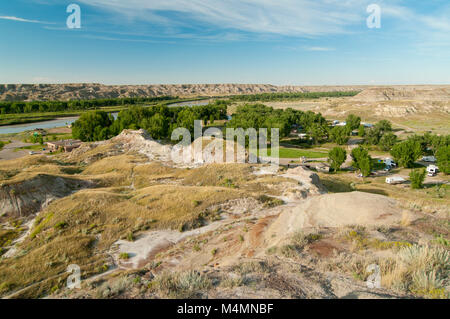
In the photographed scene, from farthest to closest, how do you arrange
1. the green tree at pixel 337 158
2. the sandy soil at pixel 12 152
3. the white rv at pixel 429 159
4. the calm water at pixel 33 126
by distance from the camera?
the calm water at pixel 33 126
the sandy soil at pixel 12 152
the white rv at pixel 429 159
the green tree at pixel 337 158

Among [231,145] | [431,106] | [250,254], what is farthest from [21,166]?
[431,106]

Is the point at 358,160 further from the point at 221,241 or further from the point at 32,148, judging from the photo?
the point at 32,148

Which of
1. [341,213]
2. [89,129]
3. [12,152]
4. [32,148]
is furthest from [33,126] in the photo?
[341,213]

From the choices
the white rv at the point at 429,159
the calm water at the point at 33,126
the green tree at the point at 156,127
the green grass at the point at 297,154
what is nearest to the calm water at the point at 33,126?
the calm water at the point at 33,126

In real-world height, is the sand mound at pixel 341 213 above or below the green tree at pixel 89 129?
below

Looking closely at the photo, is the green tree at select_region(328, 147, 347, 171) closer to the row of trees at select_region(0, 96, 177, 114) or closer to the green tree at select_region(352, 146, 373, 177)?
the green tree at select_region(352, 146, 373, 177)

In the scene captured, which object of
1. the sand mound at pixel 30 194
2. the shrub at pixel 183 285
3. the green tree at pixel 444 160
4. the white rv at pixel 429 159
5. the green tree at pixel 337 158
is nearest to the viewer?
the shrub at pixel 183 285

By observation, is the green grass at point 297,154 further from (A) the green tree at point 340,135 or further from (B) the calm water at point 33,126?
(B) the calm water at point 33,126

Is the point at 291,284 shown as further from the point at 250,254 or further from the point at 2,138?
the point at 2,138
